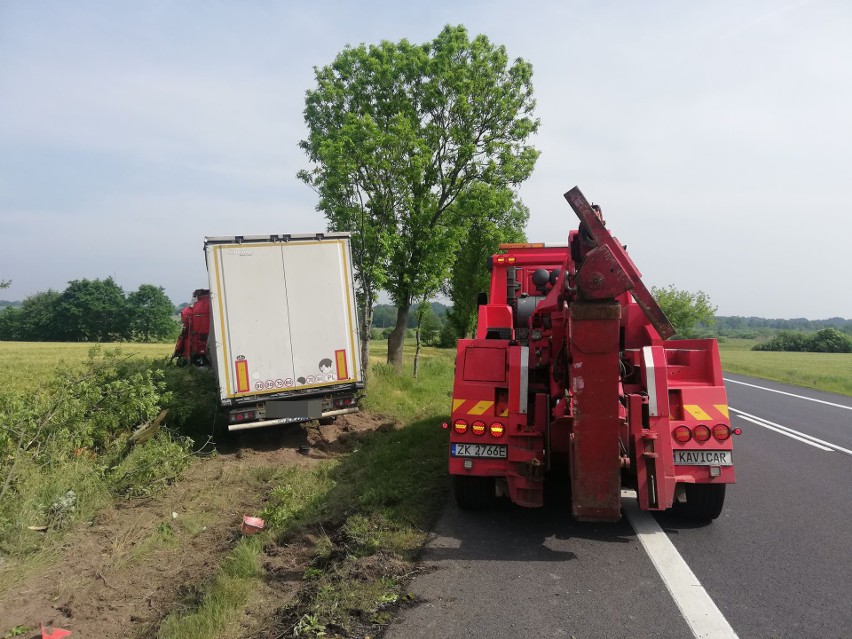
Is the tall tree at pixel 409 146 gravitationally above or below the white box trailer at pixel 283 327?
above

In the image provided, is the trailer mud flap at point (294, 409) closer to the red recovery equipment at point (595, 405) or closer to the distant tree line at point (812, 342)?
the red recovery equipment at point (595, 405)

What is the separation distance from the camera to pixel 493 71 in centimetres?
1909

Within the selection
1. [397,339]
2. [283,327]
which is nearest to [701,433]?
[283,327]

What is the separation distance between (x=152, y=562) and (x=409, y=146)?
11084mm

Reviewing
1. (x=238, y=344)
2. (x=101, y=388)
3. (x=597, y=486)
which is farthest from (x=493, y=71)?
(x=597, y=486)

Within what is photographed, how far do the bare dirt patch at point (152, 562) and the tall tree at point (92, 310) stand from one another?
214ft

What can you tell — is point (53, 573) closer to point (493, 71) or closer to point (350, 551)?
point (350, 551)

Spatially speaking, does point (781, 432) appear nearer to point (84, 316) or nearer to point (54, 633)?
point (54, 633)

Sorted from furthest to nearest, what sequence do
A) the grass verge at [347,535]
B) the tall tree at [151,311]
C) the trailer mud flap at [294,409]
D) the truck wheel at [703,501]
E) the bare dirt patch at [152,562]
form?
1. the tall tree at [151,311]
2. the trailer mud flap at [294,409]
3. the truck wheel at [703,501]
4. the bare dirt patch at [152,562]
5. the grass verge at [347,535]

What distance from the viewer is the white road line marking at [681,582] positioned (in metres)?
3.57

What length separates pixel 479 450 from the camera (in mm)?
5594

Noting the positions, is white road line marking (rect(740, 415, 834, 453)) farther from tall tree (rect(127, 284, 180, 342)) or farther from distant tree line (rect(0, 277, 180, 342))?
tall tree (rect(127, 284, 180, 342))

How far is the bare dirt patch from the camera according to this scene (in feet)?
14.4

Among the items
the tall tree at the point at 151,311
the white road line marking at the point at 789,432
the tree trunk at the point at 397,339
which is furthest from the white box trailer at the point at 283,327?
the tall tree at the point at 151,311
